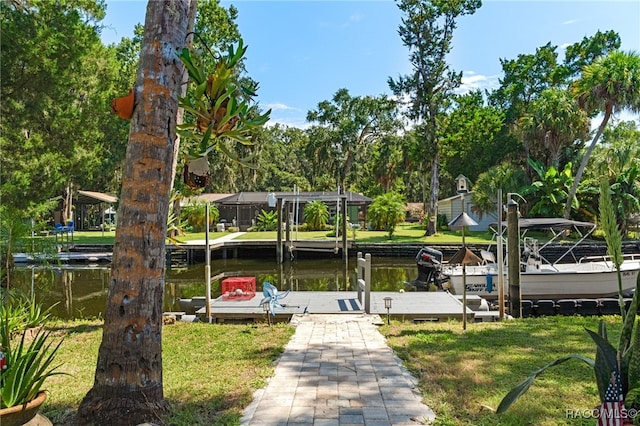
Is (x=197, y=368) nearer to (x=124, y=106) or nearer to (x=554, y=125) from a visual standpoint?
(x=124, y=106)

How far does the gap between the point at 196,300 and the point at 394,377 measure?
249 inches

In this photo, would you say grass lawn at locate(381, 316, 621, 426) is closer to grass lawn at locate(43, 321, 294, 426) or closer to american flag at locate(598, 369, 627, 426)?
american flag at locate(598, 369, 627, 426)

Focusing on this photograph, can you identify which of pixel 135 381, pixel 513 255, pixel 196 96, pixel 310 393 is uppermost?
pixel 196 96

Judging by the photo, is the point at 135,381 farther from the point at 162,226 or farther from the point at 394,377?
the point at 394,377

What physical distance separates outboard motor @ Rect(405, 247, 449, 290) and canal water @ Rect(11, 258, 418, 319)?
81cm

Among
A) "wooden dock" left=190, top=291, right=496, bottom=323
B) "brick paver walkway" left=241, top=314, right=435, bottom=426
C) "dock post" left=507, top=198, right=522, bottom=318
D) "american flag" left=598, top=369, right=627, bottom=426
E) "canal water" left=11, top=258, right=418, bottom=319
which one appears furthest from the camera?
"canal water" left=11, top=258, right=418, bottom=319

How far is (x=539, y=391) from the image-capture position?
13.3ft

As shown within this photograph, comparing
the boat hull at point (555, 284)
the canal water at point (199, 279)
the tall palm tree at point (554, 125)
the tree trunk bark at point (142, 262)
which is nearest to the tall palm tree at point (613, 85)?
the tall palm tree at point (554, 125)

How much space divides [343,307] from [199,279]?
882 cm

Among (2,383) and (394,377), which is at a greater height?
(2,383)

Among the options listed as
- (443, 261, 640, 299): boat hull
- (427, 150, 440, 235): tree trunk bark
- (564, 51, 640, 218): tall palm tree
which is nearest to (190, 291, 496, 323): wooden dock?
(443, 261, 640, 299): boat hull

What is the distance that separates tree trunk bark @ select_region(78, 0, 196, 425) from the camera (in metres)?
3.12

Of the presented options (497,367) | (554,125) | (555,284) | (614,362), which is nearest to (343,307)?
(497,367)

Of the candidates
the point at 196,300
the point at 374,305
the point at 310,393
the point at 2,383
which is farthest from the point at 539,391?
the point at 196,300
